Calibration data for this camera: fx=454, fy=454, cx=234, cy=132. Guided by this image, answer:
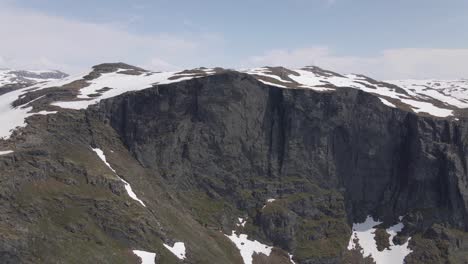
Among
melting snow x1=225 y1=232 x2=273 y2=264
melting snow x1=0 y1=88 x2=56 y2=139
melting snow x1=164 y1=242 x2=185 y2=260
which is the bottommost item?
melting snow x1=225 y1=232 x2=273 y2=264

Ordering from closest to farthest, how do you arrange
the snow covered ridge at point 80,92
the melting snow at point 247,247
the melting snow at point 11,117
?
1. the melting snow at point 11,117
2. the melting snow at point 247,247
3. the snow covered ridge at point 80,92

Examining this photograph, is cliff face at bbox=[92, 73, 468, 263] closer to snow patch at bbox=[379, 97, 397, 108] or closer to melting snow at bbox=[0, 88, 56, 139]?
snow patch at bbox=[379, 97, 397, 108]

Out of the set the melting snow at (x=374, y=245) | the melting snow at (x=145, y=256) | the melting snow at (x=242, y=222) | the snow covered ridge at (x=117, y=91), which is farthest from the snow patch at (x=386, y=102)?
the melting snow at (x=145, y=256)

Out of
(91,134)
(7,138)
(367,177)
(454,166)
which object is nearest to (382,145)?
(367,177)

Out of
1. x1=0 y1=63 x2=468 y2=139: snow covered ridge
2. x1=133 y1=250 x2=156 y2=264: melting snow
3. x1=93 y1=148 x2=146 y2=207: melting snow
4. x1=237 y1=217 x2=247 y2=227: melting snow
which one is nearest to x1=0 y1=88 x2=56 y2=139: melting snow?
x1=0 y1=63 x2=468 y2=139: snow covered ridge

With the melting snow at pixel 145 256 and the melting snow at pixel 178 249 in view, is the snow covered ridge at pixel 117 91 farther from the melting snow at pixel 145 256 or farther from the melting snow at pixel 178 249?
the melting snow at pixel 178 249

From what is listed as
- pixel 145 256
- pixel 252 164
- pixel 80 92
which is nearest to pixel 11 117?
pixel 80 92

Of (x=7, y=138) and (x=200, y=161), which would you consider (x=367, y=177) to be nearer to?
(x=200, y=161)
